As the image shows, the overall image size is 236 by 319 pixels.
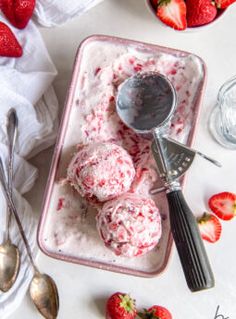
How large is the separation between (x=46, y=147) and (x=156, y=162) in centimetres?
31

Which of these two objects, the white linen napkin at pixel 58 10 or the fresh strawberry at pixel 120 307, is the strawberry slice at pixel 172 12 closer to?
the white linen napkin at pixel 58 10

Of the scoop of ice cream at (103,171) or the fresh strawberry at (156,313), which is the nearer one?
the scoop of ice cream at (103,171)

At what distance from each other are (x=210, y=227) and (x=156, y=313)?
23 cm

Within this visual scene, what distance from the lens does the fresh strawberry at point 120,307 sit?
148cm

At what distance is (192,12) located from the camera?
148cm

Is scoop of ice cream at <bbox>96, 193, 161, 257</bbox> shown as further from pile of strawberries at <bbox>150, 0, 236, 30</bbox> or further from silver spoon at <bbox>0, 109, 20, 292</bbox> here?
pile of strawberries at <bbox>150, 0, 236, 30</bbox>

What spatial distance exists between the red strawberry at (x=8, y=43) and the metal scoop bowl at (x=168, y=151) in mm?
266

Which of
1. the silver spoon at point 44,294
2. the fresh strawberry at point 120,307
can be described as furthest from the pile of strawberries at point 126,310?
the silver spoon at point 44,294

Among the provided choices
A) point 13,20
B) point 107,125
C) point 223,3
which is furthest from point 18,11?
point 223,3

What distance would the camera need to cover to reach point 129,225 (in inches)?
51.2

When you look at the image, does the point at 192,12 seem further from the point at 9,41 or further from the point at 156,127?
the point at 9,41

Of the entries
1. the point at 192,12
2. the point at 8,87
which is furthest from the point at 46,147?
the point at 192,12

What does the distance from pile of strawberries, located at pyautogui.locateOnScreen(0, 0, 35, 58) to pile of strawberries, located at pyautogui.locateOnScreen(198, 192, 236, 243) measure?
0.55 metres

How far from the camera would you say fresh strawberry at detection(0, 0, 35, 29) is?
1.45 meters
